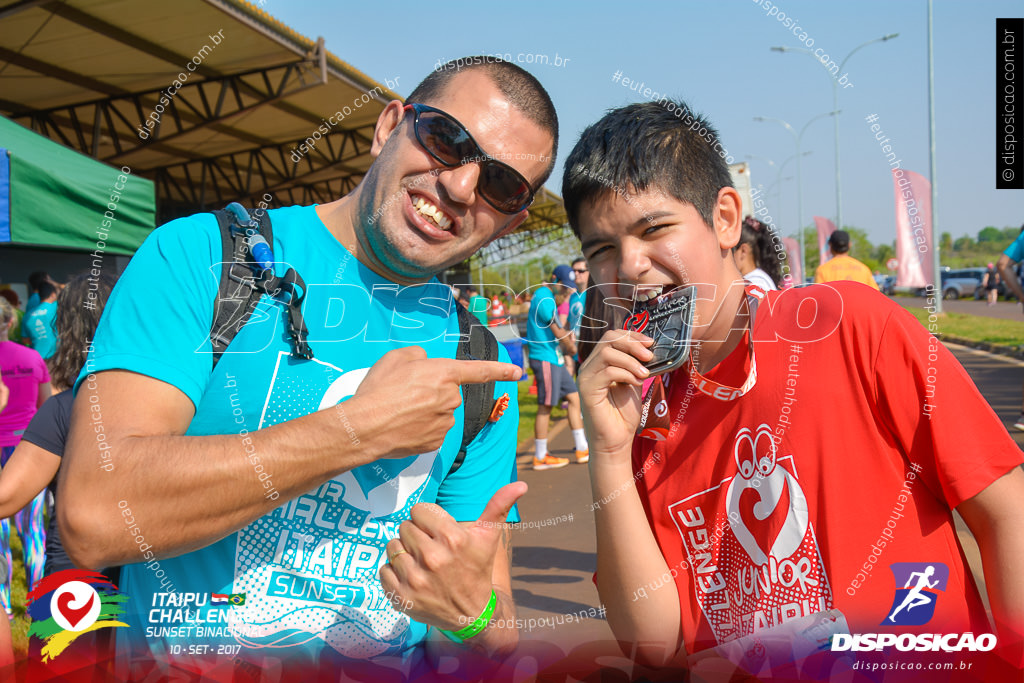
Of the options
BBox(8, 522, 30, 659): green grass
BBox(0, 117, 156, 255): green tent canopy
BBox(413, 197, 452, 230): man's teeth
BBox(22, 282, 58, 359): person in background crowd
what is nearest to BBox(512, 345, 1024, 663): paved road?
BBox(413, 197, 452, 230): man's teeth

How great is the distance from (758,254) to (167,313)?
4.86m

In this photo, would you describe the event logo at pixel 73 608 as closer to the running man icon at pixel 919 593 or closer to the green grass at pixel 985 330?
the running man icon at pixel 919 593

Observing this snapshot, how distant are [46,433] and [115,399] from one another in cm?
180

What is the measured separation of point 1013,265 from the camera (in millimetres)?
8109

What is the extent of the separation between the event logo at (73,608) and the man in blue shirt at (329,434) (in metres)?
0.36

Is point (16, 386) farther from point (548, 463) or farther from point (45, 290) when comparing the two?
point (548, 463)

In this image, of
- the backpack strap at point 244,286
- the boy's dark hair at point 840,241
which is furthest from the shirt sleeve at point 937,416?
the boy's dark hair at point 840,241

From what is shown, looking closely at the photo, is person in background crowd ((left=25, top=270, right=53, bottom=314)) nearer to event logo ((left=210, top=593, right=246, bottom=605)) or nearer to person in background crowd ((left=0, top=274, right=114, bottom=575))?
person in background crowd ((left=0, top=274, right=114, bottom=575))

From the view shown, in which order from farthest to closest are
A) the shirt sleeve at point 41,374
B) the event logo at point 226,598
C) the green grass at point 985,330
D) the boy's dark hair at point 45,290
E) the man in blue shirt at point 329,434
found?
the green grass at point 985,330 → the boy's dark hair at point 45,290 → the shirt sleeve at point 41,374 → the event logo at point 226,598 → the man in blue shirt at point 329,434

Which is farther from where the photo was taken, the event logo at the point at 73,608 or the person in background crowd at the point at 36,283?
the person in background crowd at the point at 36,283

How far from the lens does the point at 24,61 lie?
8180 millimetres

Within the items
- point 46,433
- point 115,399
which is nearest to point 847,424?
point 115,399

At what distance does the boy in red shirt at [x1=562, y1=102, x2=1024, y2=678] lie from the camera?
137cm

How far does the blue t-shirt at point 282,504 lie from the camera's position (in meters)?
1.39
